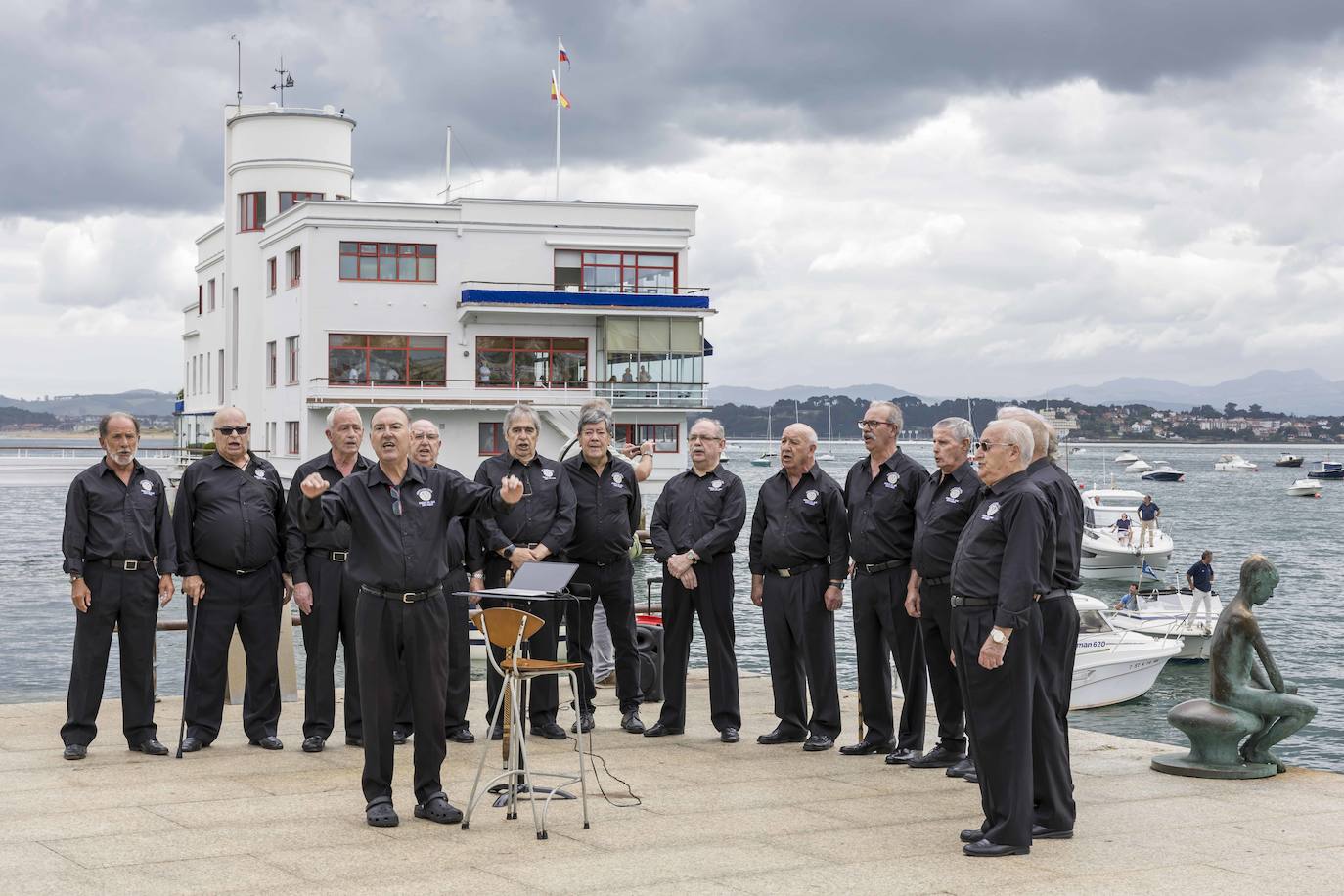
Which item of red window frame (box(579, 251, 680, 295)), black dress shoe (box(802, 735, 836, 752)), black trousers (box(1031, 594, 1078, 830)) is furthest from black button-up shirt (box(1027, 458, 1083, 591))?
red window frame (box(579, 251, 680, 295))

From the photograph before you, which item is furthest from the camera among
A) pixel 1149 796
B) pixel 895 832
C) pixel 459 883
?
pixel 1149 796

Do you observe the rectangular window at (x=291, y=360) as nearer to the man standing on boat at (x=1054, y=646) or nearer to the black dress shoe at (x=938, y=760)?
the black dress shoe at (x=938, y=760)

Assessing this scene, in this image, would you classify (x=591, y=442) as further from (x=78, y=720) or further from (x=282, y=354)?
(x=282, y=354)

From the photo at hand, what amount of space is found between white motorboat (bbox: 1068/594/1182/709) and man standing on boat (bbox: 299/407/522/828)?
63.8 feet

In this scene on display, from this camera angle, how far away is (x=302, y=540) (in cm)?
917

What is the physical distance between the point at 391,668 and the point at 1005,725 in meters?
2.90

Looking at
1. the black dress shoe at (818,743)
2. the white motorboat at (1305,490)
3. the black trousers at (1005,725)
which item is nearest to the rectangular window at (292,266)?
the black dress shoe at (818,743)

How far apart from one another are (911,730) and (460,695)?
9.67 feet

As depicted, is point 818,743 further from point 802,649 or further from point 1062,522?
point 1062,522

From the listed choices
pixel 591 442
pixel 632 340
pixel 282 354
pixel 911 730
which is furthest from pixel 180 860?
pixel 282 354

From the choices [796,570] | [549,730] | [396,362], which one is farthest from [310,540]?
[396,362]

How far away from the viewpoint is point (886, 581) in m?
9.12

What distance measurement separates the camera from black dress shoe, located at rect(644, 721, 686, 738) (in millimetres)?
9805

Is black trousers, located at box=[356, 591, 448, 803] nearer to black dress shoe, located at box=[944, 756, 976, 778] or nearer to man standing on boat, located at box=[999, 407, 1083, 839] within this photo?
man standing on boat, located at box=[999, 407, 1083, 839]
